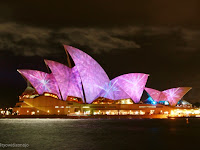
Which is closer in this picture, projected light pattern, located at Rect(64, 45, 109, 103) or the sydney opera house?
projected light pattern, located at Rect(64, 45, 109, 103)

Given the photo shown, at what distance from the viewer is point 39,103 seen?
71.6m

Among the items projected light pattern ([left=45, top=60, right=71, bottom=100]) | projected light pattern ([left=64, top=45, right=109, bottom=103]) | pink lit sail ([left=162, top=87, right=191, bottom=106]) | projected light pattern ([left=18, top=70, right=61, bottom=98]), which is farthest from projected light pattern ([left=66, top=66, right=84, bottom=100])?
pink lit sail ([left=162, top=87, right=191, bottom=106])

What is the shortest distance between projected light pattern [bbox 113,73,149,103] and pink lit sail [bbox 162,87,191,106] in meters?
12.6

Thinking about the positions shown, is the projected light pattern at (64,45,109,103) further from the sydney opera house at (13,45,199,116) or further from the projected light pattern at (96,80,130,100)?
Answer: the projected light pattern at (96,80,130,100)

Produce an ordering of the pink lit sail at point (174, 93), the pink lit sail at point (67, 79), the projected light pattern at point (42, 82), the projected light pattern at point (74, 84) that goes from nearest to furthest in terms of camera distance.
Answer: the pink lit sail at point (67, 79) < the projected light pattern at point (42, 82) < the projected light pattern at point (74, 84) < the pink lit sail at point (174, 93)

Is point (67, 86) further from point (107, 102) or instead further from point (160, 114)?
point (160, 114)

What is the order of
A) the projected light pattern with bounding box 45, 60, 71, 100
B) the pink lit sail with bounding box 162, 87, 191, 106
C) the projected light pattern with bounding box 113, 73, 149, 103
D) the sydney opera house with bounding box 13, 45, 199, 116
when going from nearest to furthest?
the projected light pattern with bounding box 45, 60, 71, 100
the sydney opera house with bounding box 13, 45, 199, 116
the projected light pattern with bounding box 113, 73, 149, 103
the pink lit sail with bounding box 162, 87, 191, 106

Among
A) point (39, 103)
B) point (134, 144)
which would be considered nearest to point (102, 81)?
point (39, 103)

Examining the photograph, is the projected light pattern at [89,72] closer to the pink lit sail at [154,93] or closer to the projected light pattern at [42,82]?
the projected light pattern at [42,82]

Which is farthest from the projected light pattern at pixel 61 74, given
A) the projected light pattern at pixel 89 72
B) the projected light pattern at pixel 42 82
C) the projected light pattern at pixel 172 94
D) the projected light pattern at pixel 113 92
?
the projected light pattern at pixel 172 94

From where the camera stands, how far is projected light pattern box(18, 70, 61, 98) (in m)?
68.5

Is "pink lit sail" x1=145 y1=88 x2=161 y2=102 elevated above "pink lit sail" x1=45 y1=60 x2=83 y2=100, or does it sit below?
below

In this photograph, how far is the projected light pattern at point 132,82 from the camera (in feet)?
244

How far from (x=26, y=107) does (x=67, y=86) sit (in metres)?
14.9
